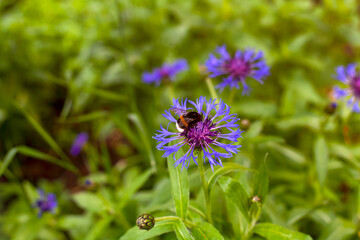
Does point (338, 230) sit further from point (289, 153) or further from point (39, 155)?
point (39, 155)

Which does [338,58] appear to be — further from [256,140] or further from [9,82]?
[9,82]

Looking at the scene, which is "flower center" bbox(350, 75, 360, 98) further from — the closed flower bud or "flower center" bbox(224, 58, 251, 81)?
the closed flower bud

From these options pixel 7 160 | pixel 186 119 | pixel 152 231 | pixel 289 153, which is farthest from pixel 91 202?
pixel 289 153

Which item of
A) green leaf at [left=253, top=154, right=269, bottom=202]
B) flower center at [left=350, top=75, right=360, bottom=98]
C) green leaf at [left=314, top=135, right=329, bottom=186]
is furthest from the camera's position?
flower center at [left=350, top=75, right=360, bottom=98]

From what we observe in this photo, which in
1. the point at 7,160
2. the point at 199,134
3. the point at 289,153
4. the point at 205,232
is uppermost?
the point at 7,160

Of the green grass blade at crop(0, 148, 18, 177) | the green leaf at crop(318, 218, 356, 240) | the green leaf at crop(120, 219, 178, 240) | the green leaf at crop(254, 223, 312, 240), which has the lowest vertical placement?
the green leaf at crop(318, 218, 356, 240)

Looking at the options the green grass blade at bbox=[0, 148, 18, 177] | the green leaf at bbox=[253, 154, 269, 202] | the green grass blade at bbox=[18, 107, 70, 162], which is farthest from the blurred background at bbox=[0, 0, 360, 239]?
the green leaf at bbox=[253, 154, 269, 202]
